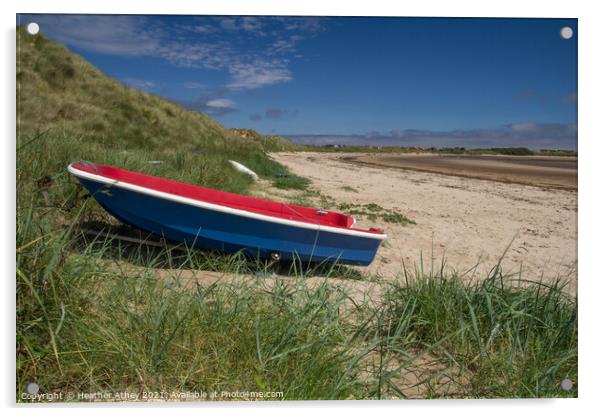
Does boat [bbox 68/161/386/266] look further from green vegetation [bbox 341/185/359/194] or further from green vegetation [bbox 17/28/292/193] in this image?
green vegetation [bbox 341/185/359/194]

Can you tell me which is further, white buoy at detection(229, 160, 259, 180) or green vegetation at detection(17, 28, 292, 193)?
white buoy at detection(229, 160, 259, 180)

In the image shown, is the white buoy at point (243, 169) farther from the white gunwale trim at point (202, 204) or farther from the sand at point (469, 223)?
the white gunwale trim at point (202, 204)

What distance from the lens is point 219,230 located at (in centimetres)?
290

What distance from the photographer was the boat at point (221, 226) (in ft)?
9.08

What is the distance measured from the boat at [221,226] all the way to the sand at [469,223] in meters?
0.52

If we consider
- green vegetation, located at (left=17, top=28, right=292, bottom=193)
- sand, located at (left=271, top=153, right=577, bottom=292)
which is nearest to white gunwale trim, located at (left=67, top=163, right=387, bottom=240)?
green vegetation, located at (left=17, top=28, right=292, bottom=193)

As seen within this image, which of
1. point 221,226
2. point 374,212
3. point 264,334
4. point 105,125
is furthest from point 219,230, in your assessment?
point 105,125

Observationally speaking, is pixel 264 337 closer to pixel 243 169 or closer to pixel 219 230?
pixel 219 230

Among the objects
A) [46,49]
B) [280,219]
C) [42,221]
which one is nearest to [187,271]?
[280,219]

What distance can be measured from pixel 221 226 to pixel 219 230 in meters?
0.04

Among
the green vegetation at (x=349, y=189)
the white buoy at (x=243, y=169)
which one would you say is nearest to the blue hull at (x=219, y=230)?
the green vegetation at (x=349, y=189)

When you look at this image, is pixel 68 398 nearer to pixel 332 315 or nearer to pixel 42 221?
pixel 42 221

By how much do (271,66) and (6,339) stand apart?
1.75 m

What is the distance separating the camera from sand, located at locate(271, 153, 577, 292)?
296 cm
